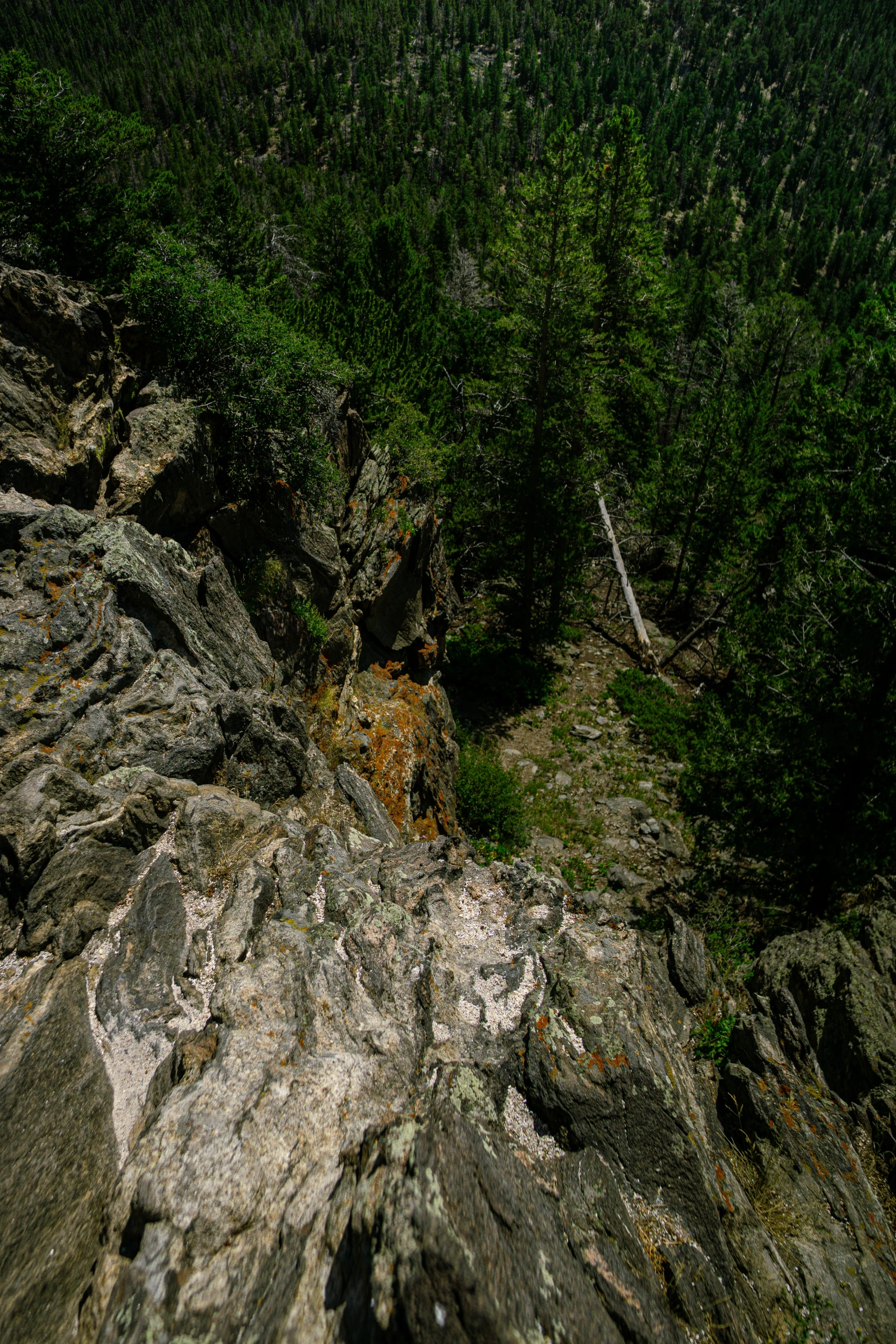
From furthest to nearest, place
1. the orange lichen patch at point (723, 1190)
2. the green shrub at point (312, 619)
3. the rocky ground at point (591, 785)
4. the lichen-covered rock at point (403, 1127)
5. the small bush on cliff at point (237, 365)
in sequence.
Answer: the rocky ground at point (591, 785) → the green shrub at point (312, 619) → the small bush on cliff at point (237, 365) → the orange lichen patch at point (723, 1190) → the lichen-covered rock at point (403, 1127)

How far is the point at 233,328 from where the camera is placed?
9.66 meters

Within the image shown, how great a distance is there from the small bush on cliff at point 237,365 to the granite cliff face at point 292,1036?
29.3 inches

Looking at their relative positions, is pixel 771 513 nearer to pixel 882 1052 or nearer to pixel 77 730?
pixel 882 1052

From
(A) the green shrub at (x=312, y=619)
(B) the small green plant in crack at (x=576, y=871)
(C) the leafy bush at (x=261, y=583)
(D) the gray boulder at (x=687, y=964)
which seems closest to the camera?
(D) the gray boulder at (x=687, y=964)

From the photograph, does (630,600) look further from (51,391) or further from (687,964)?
(51,391)

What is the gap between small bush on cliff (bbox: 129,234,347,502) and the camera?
940cm

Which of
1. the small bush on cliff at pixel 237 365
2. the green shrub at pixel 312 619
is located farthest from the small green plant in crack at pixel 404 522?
the green shrub at pixel 312 619

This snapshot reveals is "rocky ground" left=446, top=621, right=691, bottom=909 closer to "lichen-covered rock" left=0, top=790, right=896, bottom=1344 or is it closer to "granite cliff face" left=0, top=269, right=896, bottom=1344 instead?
"granite cliff face" left=0, top=269, right=896, bottom=1344

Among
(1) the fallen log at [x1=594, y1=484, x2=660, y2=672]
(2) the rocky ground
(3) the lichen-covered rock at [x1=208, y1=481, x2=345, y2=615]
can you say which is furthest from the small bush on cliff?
(1) the fallen log at [x1=594, y1=484, x2=660, y2=672]

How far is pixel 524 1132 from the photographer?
446 cm

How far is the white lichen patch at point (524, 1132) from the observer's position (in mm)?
4344

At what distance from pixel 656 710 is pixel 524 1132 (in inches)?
580

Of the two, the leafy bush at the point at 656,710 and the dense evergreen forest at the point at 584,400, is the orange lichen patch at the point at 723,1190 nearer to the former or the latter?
the dense evergreen forest at the point at 584,400

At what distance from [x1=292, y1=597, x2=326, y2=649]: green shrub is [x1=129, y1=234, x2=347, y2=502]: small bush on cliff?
6.55 ft
